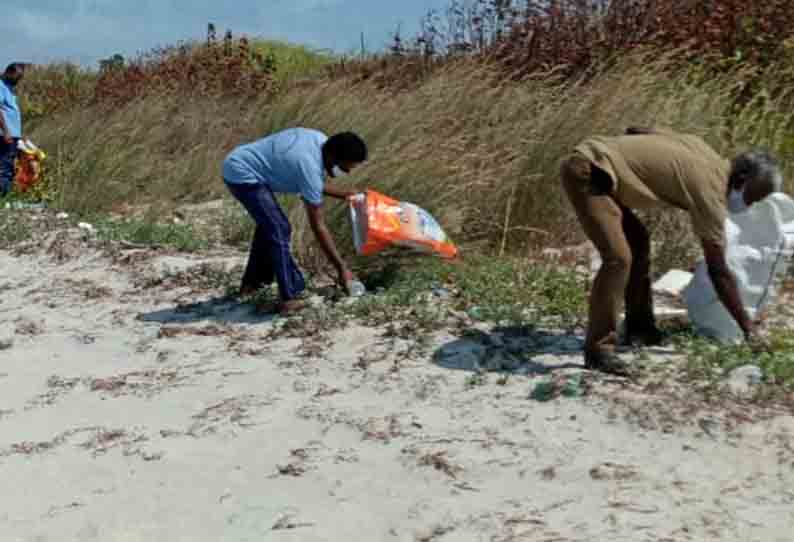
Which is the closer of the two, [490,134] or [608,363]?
[608,363]

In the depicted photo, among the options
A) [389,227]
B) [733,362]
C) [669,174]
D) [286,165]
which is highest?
[286,165]

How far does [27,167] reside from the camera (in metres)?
12.4

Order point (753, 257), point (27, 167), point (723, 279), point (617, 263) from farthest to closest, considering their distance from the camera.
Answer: point (27, 167)
point (753, 257)
point (617, 263)
point (723, 279)

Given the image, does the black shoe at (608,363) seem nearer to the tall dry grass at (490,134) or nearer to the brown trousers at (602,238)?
the brown trousers at (602,238)

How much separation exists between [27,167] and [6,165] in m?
0.30

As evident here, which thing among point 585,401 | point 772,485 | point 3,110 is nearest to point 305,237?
point 585,401

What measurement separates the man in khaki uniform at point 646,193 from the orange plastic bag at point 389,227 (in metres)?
1.72

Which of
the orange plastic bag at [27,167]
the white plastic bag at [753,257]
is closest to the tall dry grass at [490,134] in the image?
the orange plastic bag at [27,167]

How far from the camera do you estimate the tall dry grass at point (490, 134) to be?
788cm

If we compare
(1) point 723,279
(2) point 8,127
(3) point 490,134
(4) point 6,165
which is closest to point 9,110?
(2) point 8,127

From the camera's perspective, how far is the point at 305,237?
7.89 m

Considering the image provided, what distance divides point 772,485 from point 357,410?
193cm

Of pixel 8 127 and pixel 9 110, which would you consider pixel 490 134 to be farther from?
pixel 9 110

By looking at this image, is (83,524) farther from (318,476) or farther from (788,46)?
(788,46)
